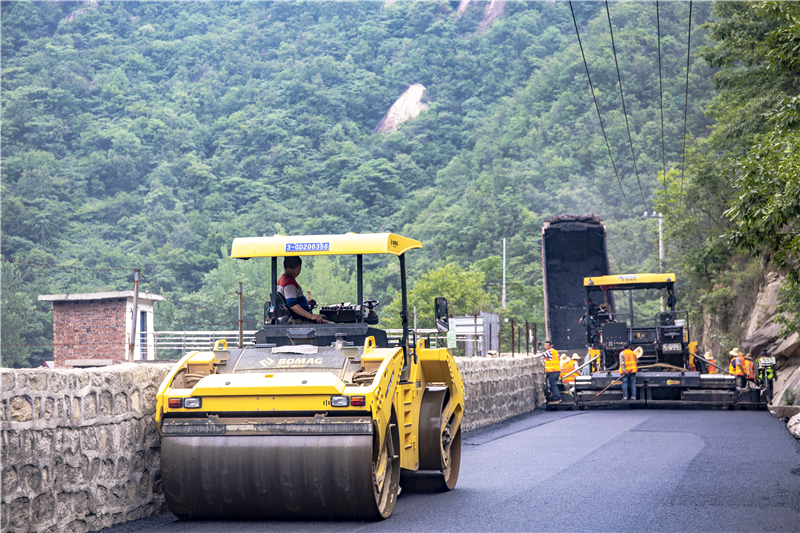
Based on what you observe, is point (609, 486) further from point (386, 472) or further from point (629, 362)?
point (629, 362)

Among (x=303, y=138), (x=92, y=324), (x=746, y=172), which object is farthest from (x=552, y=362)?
(x=303, y=138)

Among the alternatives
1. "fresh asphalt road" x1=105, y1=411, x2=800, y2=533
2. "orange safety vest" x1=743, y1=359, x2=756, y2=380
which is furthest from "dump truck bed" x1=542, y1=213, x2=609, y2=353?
"fresh asphalt road" x1=105, y1=411, x2=800, y2=533

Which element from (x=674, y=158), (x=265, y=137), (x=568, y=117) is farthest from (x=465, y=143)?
(x=674, y=158)

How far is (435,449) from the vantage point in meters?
8.44

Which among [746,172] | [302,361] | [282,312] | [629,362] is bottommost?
[629,362]

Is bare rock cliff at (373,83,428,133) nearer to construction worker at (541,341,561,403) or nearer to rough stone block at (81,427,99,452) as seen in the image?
construction worker at (541,341,561,403)

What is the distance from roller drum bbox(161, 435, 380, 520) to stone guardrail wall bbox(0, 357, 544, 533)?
41 cm

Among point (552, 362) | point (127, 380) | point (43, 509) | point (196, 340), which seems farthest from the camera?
point (196, 340)

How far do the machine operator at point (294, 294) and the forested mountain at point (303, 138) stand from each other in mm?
58604

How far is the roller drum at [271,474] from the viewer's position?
652 cm

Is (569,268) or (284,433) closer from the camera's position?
(284,433)

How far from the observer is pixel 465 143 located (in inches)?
4222

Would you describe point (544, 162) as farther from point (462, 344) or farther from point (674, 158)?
point (462, 344)

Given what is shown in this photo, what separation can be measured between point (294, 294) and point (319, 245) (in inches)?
25.5
